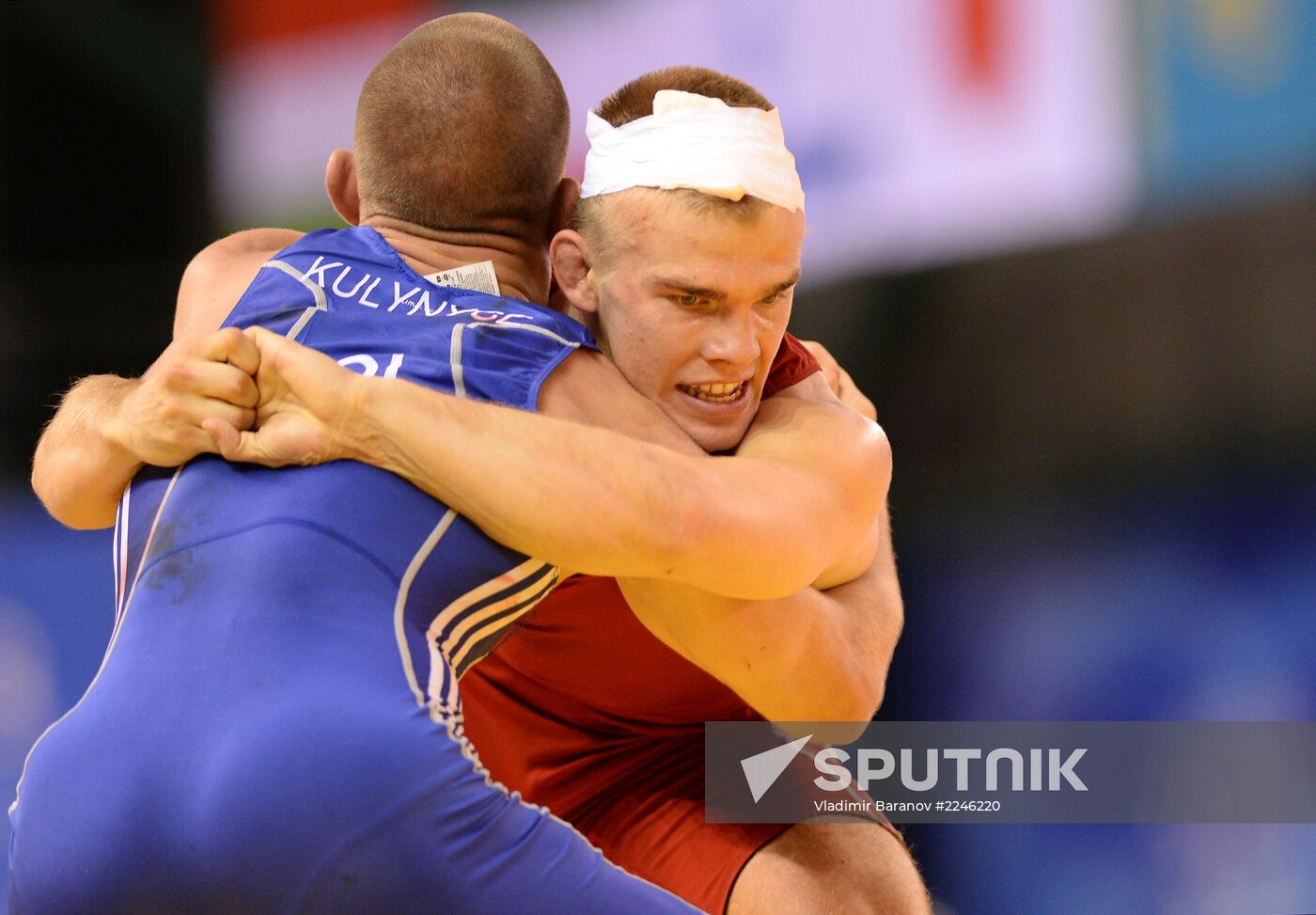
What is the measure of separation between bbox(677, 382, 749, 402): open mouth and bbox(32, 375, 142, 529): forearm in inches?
38.2

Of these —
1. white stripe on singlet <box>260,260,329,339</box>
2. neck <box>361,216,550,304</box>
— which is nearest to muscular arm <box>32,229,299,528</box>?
white stripe on singlet <box>260,260,329,339</box>

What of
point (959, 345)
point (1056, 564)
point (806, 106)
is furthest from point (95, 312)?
point (1056, 564)

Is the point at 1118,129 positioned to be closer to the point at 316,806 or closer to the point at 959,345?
the point at 959,345

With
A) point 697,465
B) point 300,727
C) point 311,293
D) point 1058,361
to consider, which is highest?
point 311,293

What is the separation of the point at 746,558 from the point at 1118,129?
11.6 ft

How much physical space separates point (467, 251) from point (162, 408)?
2.11 ft

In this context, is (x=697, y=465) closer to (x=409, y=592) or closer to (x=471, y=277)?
(x=409, y=592)

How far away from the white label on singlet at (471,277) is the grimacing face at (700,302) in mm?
243

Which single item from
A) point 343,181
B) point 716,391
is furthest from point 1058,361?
point 343,181

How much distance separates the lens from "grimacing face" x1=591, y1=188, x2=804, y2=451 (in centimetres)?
268

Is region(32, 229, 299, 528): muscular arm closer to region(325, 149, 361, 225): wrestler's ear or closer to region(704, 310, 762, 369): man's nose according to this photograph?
region(325, 149, 361, 225): wrestler's ear

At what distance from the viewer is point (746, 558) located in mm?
2307

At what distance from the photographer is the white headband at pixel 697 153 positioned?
2.70 metres

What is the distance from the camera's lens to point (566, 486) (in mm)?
2203
